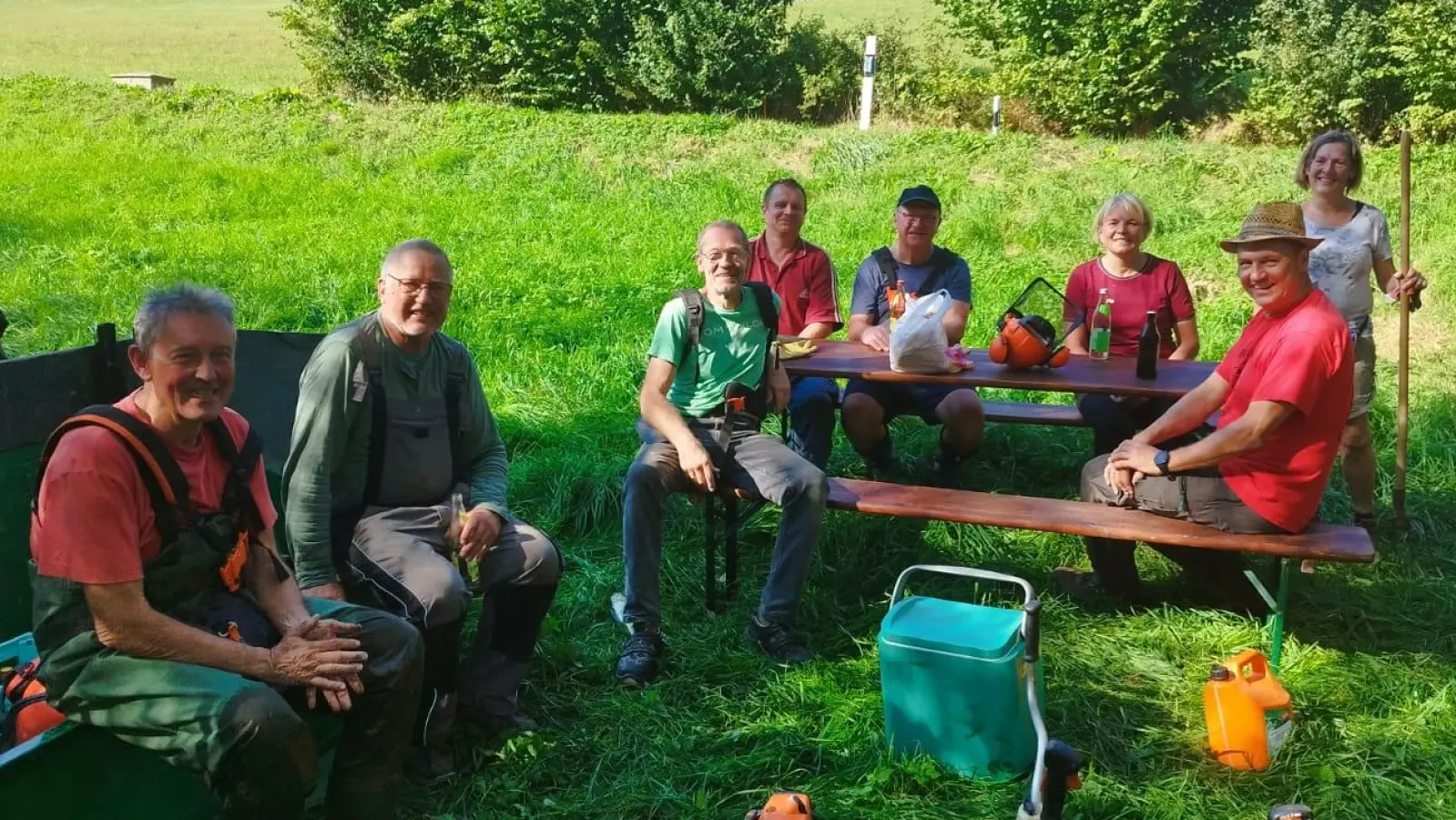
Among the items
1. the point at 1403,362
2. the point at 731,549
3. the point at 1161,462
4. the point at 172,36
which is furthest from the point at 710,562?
the point at 172,36

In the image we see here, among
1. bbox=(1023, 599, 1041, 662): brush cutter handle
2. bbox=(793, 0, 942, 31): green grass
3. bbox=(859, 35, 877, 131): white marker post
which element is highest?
bbox=(793, 0, 942, 31): green grass

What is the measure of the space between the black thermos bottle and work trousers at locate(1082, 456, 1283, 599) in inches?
23.3

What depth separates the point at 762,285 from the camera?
4840 millimetres

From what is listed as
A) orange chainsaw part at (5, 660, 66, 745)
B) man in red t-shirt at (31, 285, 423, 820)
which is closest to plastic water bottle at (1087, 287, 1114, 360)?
man in red t-shirt at (31, 285, 423, 820)

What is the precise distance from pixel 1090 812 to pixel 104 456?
2.90 meters

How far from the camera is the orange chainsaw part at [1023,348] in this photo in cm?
498

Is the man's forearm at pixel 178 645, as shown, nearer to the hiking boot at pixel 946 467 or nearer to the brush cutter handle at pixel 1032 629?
the brush cutter handle at pixel 1032 629

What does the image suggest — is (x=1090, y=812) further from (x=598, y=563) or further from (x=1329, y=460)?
(x=598, y=563)

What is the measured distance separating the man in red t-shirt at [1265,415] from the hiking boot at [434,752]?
257cm

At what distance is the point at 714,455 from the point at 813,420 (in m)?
0.96

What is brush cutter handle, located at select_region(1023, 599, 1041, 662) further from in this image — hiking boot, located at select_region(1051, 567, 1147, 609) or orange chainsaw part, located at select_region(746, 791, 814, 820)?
hiking boot, located at select_region(1051, 567, 1147, 609)

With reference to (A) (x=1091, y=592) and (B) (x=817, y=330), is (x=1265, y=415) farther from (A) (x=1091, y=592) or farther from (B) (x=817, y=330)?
(B) (x=817, y=330)

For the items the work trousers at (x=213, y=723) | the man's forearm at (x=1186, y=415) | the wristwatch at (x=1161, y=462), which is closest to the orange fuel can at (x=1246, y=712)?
the wristwatch at (x=1161, y=462)

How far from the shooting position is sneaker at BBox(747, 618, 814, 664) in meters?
4.28
